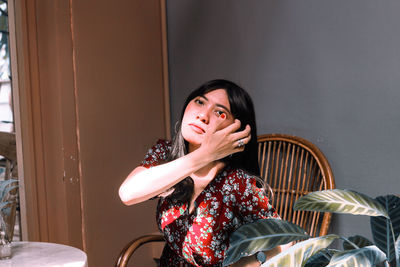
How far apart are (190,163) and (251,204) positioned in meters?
0.22

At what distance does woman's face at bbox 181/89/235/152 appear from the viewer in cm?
113

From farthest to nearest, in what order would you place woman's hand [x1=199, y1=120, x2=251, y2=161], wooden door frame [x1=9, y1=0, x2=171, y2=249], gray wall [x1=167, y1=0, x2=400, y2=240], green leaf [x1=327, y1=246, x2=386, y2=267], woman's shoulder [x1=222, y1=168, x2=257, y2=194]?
1. wooden door frame [x1=9, y1=0, x2=171, y2=249]
2. gray wall [x1=167, y1=0, x2=400, y2=240]
3. woman's shoulder [x1=222, y1=168, x2=257, y2=194]
4. woman's hand [x1=199, y1=120, x2=251, y2=161]
5. green leaf [x1=327, y1=246, x2=386, y2=267]

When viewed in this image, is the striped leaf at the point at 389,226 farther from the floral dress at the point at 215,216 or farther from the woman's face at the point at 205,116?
the woman's face at the point at 205,116

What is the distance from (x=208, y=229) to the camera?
1.14 metres

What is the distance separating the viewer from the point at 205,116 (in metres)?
1.13

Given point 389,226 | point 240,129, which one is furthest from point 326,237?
point 240,129

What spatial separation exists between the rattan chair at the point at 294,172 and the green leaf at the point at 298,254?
81cm

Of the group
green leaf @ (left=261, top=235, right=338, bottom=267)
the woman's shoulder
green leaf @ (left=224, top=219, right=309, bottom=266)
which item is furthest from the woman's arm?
green leaf @ (left=261, top=235, right=338, bottom=267)

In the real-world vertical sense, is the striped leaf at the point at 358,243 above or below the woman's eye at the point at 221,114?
below

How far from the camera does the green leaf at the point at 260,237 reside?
865 millimetres

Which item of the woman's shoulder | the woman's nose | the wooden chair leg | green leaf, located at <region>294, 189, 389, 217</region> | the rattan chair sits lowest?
the wooden chair leg

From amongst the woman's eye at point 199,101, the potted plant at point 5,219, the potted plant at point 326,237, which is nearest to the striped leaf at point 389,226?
the potted plant at point 326,237

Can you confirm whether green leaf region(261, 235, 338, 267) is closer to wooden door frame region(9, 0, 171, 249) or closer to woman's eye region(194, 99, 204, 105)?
woman's eye region(194, 99, 204, 105)

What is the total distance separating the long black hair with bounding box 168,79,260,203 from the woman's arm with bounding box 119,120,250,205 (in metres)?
0.06
